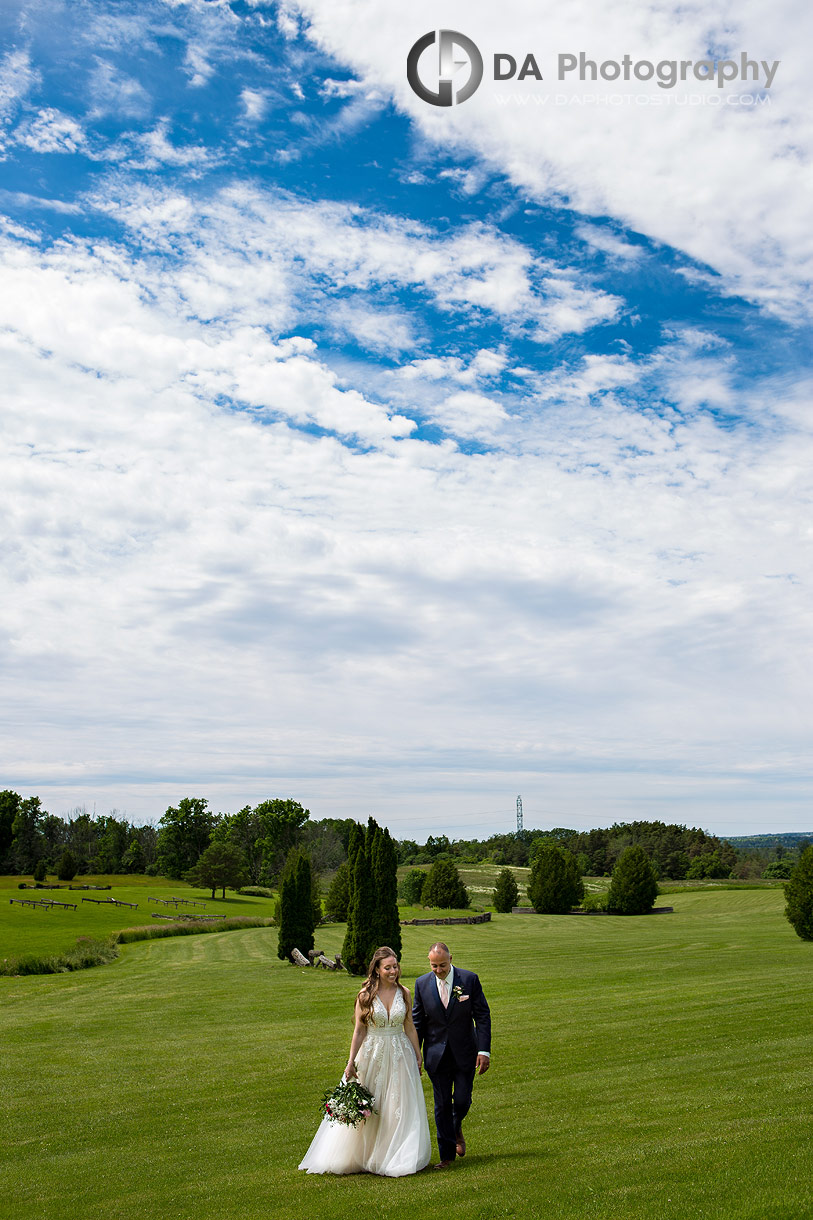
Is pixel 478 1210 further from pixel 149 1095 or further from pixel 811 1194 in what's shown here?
pixel 149 1095

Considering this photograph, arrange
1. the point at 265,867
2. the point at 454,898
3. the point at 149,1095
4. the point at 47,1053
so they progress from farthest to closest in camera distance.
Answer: the point at 265,867 < the point at 454,898 < the point at 47,1053 < the point at 149,1095

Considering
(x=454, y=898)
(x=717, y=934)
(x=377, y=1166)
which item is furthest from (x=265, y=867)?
(x=377, y=1166)

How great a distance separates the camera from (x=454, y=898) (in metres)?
70.6

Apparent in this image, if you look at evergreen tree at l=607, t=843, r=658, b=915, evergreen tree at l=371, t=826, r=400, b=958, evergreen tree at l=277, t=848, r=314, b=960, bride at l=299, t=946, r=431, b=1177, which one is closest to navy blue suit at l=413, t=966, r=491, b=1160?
bride at l=299, t=946, r=431, b=1177

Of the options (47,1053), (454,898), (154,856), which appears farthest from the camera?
(154,856)

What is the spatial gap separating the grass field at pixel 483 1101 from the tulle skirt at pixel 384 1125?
0.25 meters

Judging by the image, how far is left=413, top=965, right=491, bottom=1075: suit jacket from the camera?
8.67m

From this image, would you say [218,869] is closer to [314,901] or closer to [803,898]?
[314,901]

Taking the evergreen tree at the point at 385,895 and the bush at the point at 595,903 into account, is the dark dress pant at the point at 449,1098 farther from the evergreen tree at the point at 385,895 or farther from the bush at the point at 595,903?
the bush at the point at 595,903

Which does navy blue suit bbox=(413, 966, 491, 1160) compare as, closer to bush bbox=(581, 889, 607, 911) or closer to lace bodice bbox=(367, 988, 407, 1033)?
lace bodice bbox=(367, 988, 407, 1033)

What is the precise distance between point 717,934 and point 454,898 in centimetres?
3006

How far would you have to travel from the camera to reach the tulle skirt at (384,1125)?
8.59 m

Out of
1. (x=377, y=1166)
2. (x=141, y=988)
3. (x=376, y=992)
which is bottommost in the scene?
(x=141, y=988)

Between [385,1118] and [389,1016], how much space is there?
978 millimetres
